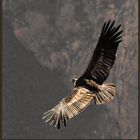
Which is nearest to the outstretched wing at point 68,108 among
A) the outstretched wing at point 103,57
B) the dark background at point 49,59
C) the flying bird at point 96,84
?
the flying bird at point 96,84

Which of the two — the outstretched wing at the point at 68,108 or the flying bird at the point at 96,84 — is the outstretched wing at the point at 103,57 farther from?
the outstretched wing at the point at 68,108

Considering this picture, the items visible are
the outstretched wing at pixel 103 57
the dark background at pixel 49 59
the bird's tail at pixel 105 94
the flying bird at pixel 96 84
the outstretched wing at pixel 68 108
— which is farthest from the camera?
the dark background at pixel 49 59

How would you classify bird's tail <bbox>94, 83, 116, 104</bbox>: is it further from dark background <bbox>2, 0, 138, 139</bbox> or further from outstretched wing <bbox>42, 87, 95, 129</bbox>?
dark background <bbox>2, 0, 138, 139</bbox>

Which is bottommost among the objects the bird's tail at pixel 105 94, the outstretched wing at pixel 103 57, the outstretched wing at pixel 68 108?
the outstretched wing at pixel 68 108

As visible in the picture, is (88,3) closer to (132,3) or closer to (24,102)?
(132,3)

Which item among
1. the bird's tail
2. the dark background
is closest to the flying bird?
the bird's tail

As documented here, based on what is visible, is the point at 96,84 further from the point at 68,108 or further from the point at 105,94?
the point at 68,108

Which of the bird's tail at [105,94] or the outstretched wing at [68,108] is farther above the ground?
the bird's tail at [105,94]

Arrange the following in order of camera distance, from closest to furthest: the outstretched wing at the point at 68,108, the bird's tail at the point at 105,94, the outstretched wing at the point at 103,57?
1. the outstretched wing at the point at 68,108
2. the bird's tail at the point at 105,94
3. the outstretched wing at the point at 103,57
